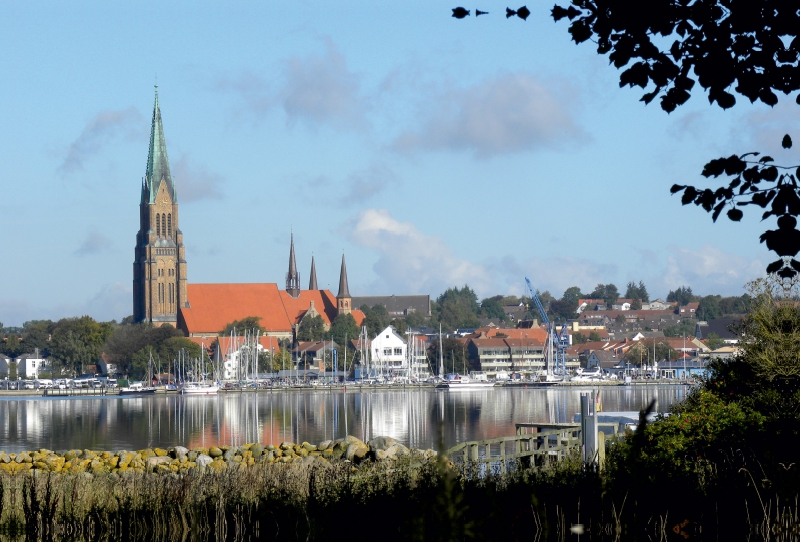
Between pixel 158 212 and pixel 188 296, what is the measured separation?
14168 mm

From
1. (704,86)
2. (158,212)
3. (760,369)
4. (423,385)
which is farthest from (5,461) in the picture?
(158,212)

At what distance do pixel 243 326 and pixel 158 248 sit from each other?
14746 mm

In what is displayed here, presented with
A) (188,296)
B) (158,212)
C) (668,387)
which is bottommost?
(668,387)

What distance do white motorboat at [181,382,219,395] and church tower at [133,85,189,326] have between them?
30.2m

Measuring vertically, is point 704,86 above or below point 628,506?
above

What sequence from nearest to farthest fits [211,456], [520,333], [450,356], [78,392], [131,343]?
1. [211,456]
2. [78,392]
3. [131,343]
4. [450,356]
5. [520,333]

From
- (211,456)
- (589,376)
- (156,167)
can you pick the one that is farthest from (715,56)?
(589,376)

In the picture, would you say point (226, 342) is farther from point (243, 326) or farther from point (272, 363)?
point (272, 363)

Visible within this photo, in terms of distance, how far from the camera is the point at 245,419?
7012cm

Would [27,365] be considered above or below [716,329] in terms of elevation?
below

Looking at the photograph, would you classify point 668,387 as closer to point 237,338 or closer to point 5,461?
point 237,338

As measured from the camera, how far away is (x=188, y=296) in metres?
154

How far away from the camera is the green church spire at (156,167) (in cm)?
14338

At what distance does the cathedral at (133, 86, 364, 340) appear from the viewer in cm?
14438
